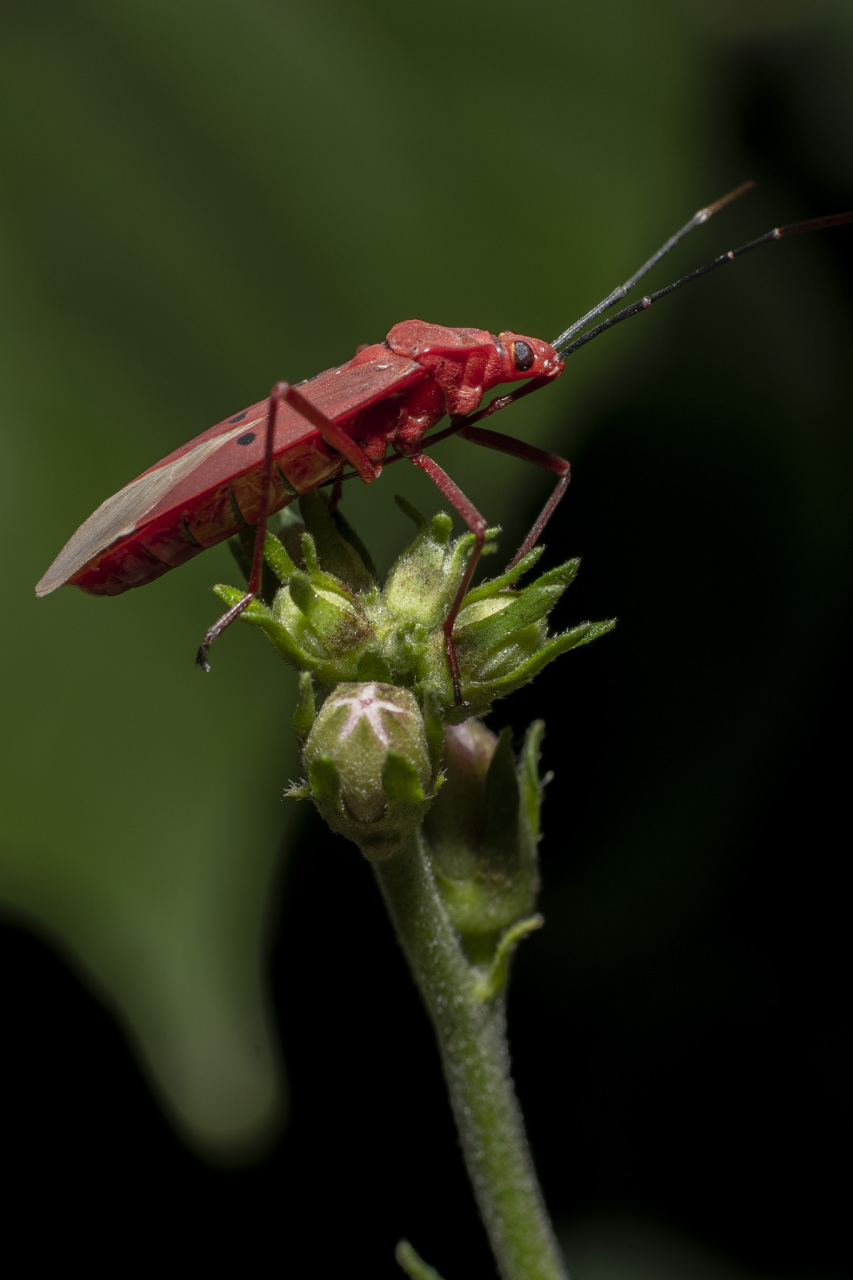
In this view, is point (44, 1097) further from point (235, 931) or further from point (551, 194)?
point (551, 194)

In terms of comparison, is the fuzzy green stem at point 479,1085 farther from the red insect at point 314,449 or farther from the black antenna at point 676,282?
the black antenna at point 676,282

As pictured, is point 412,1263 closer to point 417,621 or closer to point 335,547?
point 417,621

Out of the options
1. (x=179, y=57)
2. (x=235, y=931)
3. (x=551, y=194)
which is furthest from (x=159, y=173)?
(x=235, y=931)

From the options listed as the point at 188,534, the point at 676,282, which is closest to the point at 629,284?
the point at 676,282

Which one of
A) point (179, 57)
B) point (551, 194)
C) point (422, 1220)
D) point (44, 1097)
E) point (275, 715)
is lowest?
point (422, 1220)

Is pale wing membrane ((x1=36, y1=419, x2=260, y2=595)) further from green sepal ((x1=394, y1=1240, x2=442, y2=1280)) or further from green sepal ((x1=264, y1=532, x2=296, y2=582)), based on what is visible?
green sepal ((x1=394, y1=1240, x2=442, y2=1280))

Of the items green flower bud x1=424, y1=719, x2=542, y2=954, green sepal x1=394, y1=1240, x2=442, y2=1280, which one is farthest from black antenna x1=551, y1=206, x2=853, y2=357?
green sepal x1=394, y1=1240, x2=442, y2=1280
